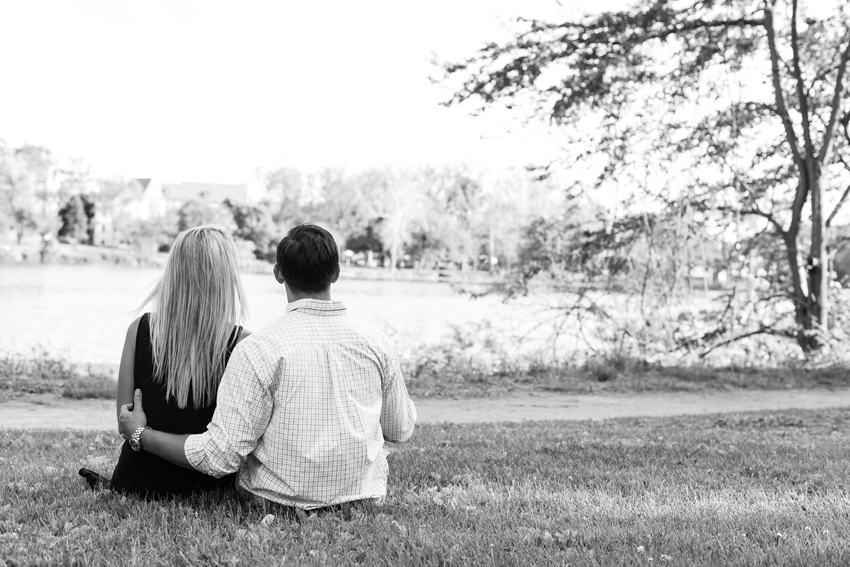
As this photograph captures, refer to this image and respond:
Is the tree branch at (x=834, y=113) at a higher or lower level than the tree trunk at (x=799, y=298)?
higher

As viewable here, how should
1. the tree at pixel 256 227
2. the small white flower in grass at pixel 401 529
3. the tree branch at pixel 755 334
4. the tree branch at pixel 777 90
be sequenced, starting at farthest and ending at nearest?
the tree at pixel 256 227
the tree branch at pixel 755 334
the tree branch at pixel 777 90
the small white flower in grass at pixel 401 529

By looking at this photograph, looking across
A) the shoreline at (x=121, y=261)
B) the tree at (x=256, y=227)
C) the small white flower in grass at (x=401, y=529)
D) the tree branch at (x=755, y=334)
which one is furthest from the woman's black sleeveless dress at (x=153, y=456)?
the tree at (x=256, y=227)

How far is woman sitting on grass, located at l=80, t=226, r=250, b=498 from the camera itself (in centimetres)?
394

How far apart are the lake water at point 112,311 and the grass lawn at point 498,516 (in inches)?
323

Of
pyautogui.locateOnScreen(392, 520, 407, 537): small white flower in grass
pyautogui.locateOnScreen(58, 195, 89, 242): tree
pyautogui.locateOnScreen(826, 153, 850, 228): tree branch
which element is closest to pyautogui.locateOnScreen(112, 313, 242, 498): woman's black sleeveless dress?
pyautogui.locateOnScreen(392, 520, 407, 537): small white flower in grass

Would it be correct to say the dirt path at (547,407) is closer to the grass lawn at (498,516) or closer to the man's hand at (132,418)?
the grass lawn at (498,516)

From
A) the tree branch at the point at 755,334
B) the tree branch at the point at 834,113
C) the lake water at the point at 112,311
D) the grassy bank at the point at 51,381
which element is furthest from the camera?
the lake water at the point at 112,311

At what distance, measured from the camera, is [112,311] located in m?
29.6

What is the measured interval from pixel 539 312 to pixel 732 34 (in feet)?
19.0

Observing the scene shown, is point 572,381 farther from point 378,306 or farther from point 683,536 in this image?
point 378,306

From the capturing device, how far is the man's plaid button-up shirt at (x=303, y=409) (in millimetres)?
3613

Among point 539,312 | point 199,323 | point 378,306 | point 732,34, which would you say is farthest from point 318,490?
point 378,306

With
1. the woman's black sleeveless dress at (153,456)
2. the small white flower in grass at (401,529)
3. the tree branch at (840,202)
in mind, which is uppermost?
the tree branch at (840,202)

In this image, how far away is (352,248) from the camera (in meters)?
79.9
